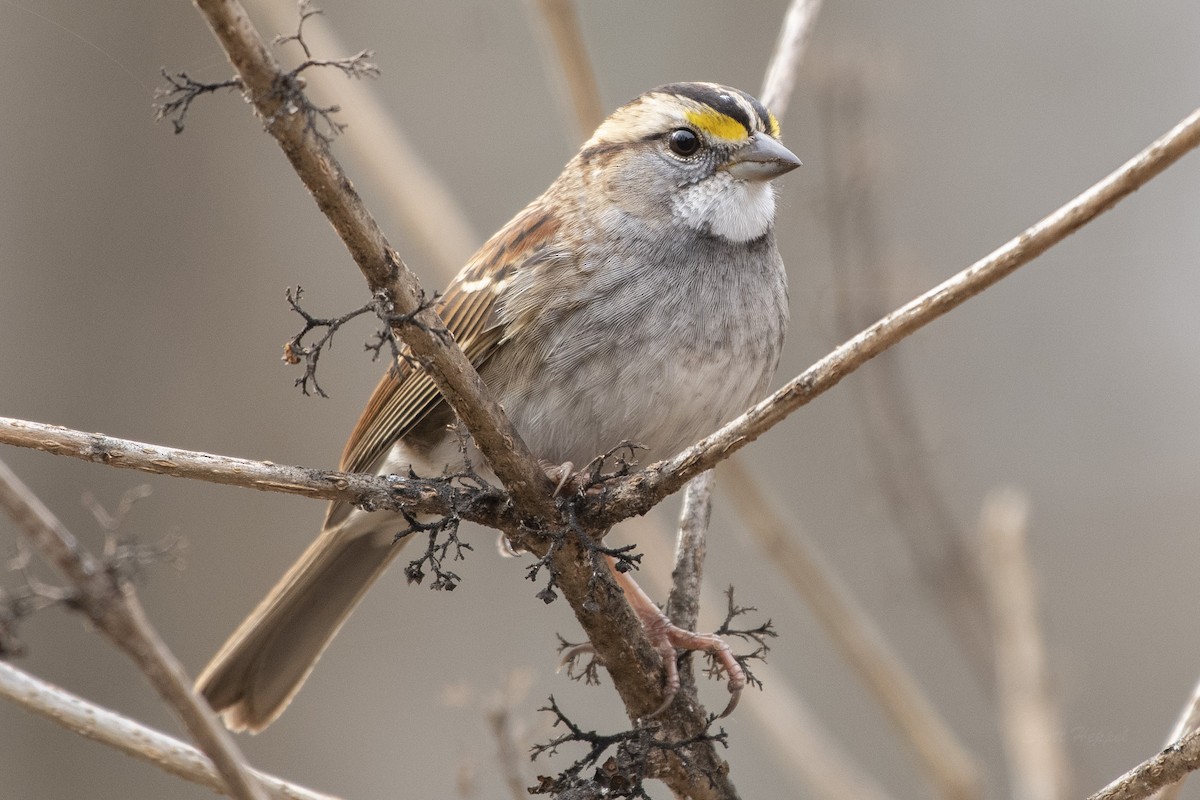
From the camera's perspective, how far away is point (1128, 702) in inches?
216

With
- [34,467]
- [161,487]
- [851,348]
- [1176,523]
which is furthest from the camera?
[1176,523]

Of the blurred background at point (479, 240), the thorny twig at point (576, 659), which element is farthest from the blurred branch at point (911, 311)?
the blurred background at point (479, 240)

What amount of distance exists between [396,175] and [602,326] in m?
0.74

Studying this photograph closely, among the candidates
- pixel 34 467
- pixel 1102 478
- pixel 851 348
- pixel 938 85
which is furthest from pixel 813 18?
pixel 938 85

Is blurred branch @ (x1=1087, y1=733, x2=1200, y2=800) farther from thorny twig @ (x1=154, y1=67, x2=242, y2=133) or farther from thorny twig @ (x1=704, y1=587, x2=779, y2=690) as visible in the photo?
thorny twig @ (x1=154, y1=67, x2=242, y2=133)

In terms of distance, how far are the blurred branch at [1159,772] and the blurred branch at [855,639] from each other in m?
0.95

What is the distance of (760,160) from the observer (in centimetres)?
297

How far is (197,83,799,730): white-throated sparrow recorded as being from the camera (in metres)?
2.74

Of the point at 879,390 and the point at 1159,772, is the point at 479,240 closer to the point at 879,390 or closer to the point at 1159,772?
the point at 879,390

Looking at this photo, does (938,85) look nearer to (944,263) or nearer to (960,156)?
(960,156)

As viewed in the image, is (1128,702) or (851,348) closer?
(851,348)

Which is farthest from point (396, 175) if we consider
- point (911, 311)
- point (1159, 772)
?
point (1159, 772)

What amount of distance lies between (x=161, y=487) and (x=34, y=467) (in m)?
0.64

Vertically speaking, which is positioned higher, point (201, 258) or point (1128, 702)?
point (201, 258)
